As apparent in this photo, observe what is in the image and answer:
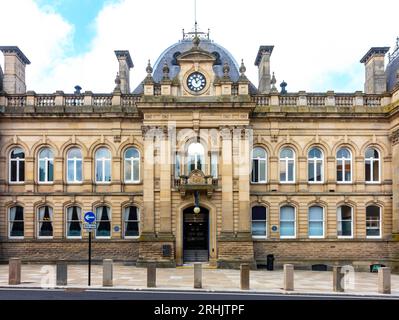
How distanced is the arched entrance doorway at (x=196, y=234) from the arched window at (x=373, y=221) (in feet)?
34.5

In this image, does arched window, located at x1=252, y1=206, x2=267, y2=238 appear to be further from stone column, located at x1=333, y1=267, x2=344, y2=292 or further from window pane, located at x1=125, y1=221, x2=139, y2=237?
stone column, located at x1=333, y1=267, x2=344, y2=292

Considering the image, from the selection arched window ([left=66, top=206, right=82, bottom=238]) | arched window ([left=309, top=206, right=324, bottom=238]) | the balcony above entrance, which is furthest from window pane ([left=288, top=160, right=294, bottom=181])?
arched window ([left=66, top=206, right=82, bottom=238])

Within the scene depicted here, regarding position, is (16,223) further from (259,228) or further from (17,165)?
(259,228)

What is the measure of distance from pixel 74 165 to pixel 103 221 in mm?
4165

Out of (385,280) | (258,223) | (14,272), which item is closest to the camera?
(385,280)

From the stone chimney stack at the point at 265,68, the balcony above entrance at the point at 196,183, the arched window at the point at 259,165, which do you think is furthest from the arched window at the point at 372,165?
the balcony above entrance at the point at 196,183

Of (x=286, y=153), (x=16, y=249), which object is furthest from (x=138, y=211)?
(x=286, y=153)

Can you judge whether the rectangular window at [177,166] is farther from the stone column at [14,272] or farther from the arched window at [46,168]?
the stone column at [14,272]

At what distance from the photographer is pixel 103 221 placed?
3306 cm

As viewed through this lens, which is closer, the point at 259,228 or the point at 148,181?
the point at 148,181

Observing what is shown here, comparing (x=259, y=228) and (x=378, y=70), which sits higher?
(x=378, y=70)

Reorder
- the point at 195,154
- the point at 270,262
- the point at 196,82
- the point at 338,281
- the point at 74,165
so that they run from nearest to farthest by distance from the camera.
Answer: the point at 338,281
the point at 270,262
the point at 196,82
the point at 195,154
the point at 74,165

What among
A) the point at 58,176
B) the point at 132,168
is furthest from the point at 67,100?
the point at 132,168

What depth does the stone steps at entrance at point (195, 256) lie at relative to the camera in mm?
31719
